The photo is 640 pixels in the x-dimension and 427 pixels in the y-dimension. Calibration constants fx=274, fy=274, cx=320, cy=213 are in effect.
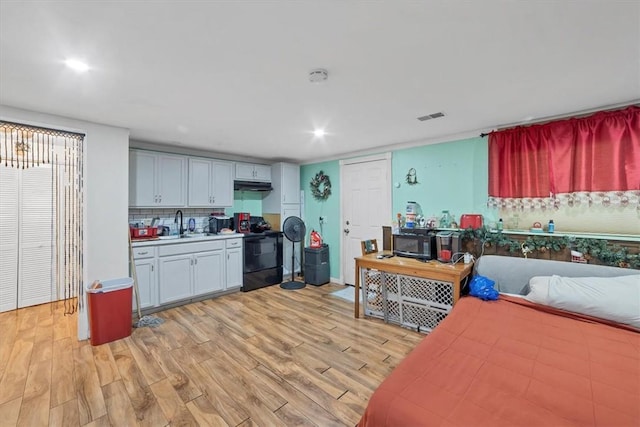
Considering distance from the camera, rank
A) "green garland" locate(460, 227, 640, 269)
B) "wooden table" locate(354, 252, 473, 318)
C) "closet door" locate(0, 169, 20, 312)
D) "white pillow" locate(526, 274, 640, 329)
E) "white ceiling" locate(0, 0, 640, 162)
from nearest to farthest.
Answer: "white ceiling" locate(0, 0, 640, 162), "white pillow" locate(526, 274, 640, 329), "green garland" locate(460, 227, 640, 269), "wooden table" locate(354, 252, 473, 318), "closet door" locate(0, 169, 20, 312)

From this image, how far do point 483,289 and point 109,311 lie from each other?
3.66 m

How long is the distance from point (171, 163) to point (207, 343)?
8.51 feet

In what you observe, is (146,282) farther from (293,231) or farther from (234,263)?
(293,231)

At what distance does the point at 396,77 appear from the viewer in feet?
6.44

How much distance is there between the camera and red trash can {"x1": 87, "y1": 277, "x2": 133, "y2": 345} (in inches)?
107

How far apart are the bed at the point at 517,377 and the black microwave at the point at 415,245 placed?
1214 millimetres

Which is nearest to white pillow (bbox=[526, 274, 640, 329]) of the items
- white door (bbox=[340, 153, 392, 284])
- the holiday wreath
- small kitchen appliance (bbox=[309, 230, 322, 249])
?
white door (bbox=[340, 153, 392, 284])

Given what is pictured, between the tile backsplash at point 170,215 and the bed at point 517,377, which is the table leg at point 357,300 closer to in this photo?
the bed at point 517,377

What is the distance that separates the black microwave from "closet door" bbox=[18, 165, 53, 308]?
4.75 meters

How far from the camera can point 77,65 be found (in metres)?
1.76

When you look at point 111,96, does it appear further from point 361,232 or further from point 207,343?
point 361,232

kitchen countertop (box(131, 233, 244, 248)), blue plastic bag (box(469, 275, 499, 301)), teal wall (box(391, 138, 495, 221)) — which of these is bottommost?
blue plastic bag (box(469, 275, 499, 301))

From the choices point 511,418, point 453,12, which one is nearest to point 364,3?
point 453,12

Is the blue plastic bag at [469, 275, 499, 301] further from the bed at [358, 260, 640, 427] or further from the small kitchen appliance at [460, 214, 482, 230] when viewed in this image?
the small kitchen appliance at [460, 214, 482, 230]
